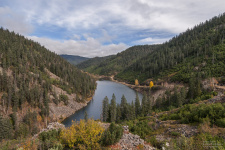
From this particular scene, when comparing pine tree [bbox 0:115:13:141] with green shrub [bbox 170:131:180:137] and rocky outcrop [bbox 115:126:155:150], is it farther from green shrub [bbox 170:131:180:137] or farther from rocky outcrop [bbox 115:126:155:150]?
green shrub [bbox 170:131:180:137]

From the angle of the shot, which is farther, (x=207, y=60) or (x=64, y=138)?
(x=207, y=60)

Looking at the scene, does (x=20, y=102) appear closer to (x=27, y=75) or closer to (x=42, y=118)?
(x=42, y=118)

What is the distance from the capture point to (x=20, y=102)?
200ft

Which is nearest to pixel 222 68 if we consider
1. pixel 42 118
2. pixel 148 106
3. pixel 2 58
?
pixel 148 106

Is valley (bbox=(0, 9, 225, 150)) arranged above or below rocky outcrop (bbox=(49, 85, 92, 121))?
above

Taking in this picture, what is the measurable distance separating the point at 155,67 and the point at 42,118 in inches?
4885

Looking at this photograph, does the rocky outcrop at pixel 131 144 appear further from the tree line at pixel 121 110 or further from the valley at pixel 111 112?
the tree line at pixel 121 110

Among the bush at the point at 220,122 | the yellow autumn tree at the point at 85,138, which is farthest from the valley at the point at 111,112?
the bush at the point at 220,122

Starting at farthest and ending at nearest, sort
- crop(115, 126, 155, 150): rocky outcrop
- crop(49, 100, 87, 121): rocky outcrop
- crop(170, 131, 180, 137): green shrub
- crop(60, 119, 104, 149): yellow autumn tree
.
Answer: crop(49, 100, 87, 121): rocky outcrop < crop(170, 131, 180, 137): green shrub < crop(115, 126, 155, 150): rocky outcrop < crop(60, 119, 104, 149): yellow autumn tree

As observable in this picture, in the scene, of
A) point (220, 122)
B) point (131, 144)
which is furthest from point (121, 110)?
point (220, 122)

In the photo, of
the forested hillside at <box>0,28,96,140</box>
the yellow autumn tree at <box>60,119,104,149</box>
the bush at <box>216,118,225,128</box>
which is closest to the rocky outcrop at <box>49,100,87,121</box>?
the forested hillside at <box>0,28,96,140</box>

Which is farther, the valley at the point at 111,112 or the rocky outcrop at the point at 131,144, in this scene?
the rocky outcrop at the point at 131,144

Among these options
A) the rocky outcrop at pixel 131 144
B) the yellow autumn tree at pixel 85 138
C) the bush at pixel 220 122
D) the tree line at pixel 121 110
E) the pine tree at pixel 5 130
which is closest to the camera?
the yellow autumn tree at pixel 85 138

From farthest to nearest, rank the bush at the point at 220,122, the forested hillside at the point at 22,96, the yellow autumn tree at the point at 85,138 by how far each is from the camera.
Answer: the forested hillside at the point at 22,96 → the bush at the point at 220,122 → the yellow autumn tree at the point at 85,138
